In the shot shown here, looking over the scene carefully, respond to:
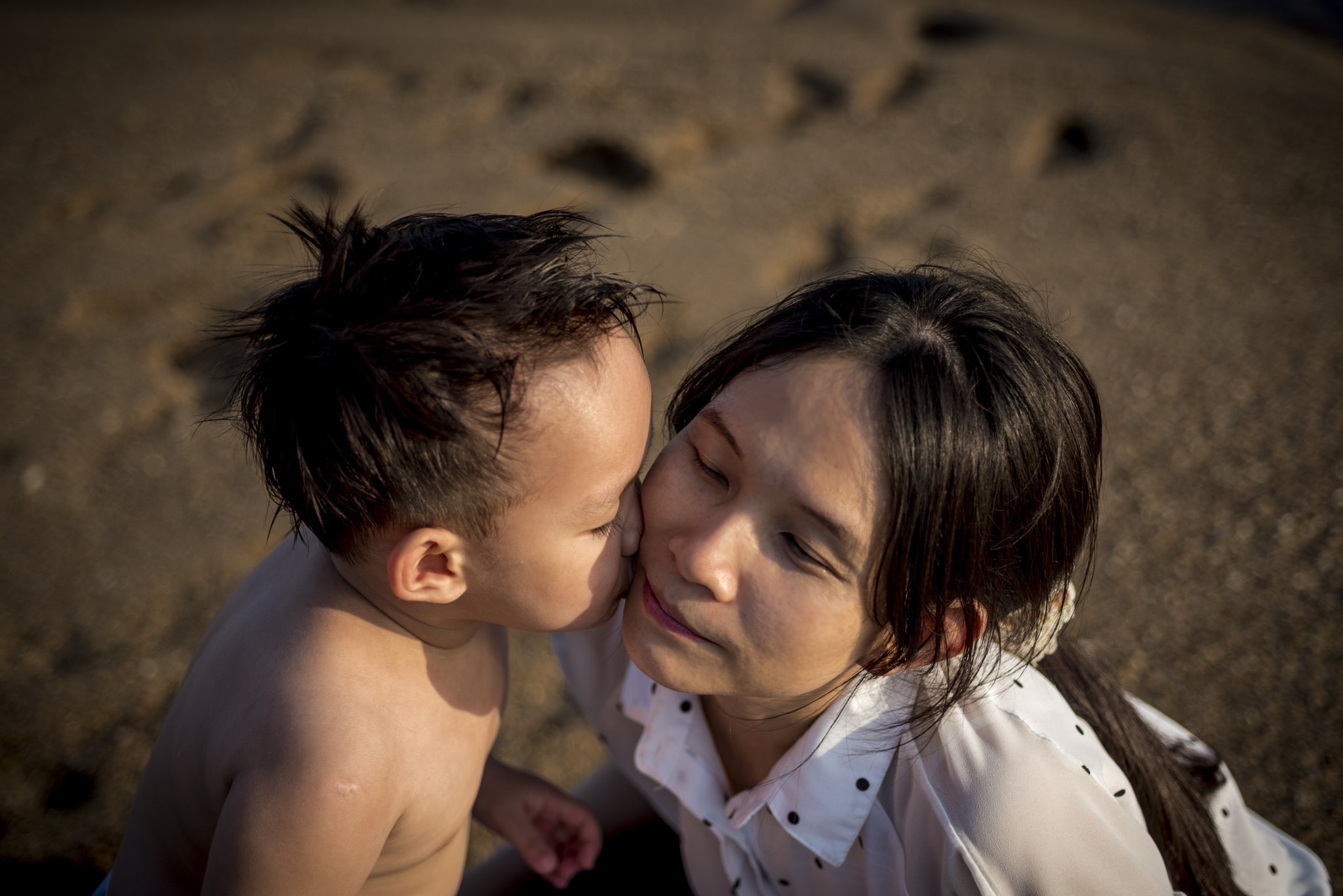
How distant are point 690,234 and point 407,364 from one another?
8.52 feet

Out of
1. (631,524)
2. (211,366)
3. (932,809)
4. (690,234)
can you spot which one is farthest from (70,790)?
(690,234)

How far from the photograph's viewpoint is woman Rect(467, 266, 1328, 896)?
113 centimetres

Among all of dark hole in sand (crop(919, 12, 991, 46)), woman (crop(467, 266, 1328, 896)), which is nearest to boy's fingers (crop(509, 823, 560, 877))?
woman (crop(467, 266, 1328, 896))

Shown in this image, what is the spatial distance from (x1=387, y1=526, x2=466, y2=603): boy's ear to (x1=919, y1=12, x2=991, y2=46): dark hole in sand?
439cm

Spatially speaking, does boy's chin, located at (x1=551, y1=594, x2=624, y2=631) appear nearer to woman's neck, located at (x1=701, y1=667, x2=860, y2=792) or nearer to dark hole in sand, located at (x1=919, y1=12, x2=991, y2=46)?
woman's neck, located at (x1=701, y1=667, x2=860, y2=792)

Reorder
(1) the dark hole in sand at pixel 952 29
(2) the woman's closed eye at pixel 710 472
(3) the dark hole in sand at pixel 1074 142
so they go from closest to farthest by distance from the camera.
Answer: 1. (2) the woman's closed eye at pixel 710 472
2. (3) the dark hole in sand at pixel 1074 142
3. (1) the dark hole in sand at pixel 952 29

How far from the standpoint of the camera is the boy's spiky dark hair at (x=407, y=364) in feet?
3.77

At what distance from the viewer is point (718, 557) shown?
3.71 ft

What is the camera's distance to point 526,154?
3953mm

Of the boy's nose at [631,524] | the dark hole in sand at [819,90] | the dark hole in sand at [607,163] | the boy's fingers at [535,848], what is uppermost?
the dark hole in sand at [819,90]

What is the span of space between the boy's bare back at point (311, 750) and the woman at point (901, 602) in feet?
1.29

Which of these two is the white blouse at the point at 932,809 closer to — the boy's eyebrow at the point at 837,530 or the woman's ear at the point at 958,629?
the woman's ear at the point at 958,629

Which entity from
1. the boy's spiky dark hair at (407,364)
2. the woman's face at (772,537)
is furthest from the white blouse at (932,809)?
the boy's spiky dark hair at (407,364)

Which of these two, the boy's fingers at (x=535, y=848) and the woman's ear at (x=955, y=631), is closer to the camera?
the woman's ear at (x=955, y=631)
